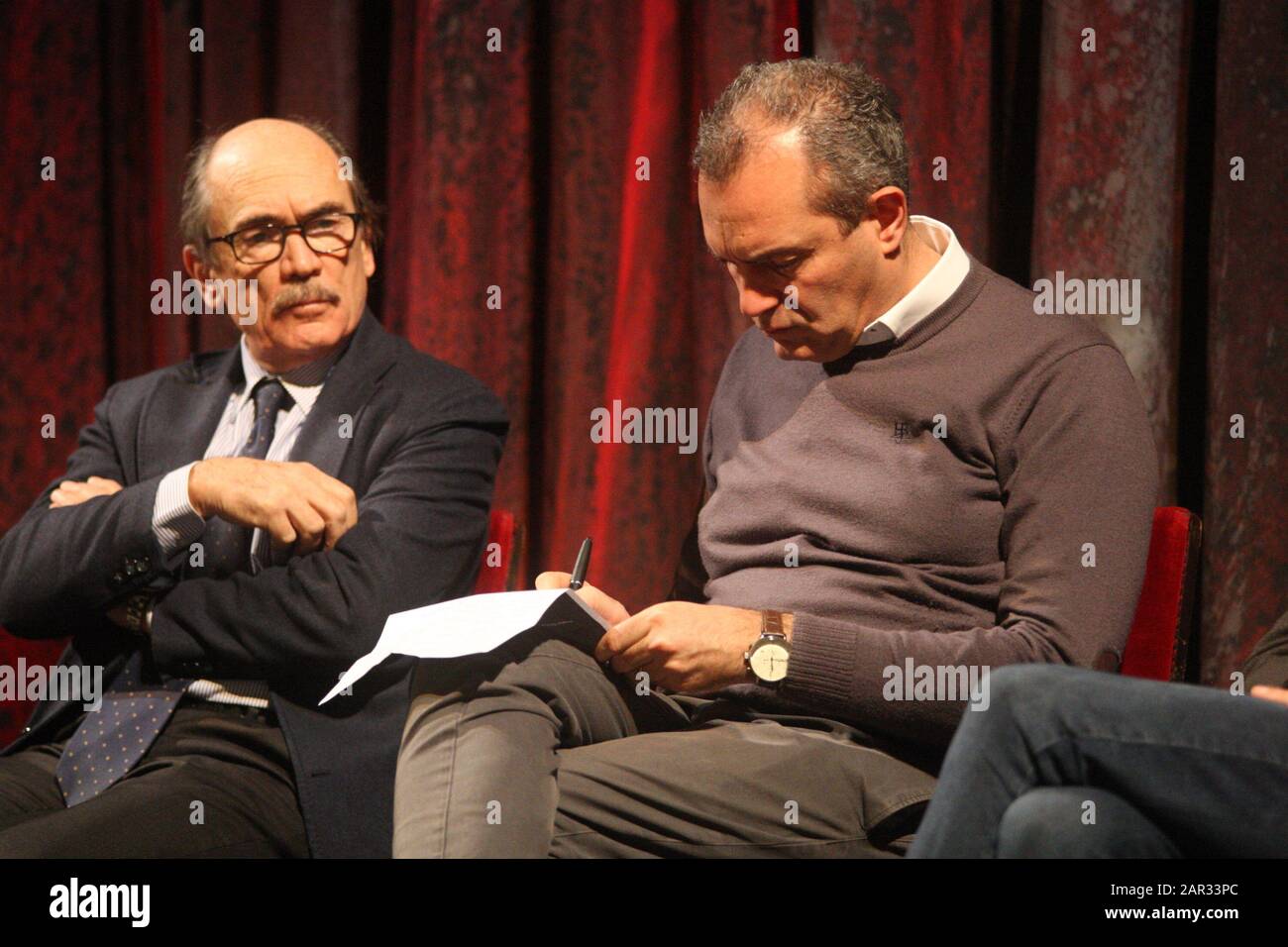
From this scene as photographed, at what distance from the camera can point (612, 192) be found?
239 centimetres

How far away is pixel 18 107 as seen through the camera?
8.36 feet

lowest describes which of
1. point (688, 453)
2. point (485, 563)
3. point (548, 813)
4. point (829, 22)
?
point (548, 813)

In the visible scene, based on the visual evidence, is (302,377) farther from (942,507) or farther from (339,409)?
(942,507)

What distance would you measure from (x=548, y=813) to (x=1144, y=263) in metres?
1.32

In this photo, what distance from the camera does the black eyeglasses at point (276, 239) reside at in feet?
6.75

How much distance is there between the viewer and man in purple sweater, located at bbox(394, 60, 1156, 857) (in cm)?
138

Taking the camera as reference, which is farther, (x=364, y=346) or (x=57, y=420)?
(x=57, y=420)

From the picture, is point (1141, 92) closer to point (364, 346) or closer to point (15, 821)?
point (364, 346)

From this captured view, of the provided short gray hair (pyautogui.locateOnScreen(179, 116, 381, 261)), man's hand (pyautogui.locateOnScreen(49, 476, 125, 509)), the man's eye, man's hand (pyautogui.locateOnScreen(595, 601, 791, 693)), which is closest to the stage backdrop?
short gray hair (pyautogui.locateOnScreen(179, 116, 381, 261))

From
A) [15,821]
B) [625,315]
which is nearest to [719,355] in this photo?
[625,315]

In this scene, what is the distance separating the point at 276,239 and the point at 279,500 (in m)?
0.51

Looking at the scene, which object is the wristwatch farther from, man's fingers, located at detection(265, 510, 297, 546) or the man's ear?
man's fingers, located at detection(265, 510, 297, 546)

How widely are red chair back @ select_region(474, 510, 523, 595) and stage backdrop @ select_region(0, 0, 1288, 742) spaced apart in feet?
0.86
